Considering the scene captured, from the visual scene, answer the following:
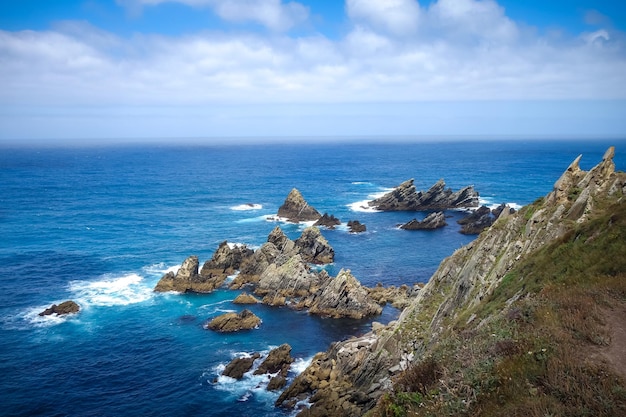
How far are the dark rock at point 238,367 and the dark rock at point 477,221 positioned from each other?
67.3m

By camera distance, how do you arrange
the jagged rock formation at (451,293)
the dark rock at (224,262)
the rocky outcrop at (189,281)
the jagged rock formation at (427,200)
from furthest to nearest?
the jagged rock formation at (427,200) < the dark rock at (224,262) < the rocky outcrop at (189,281) < the jagged rock formation at (451,293)

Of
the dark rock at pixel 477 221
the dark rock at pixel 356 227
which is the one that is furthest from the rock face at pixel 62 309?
the dark rock at pixel 477 221

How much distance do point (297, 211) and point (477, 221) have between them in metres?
43.3

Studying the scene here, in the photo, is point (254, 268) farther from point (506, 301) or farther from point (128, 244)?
point (506, 301)

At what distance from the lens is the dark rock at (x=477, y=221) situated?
323 feet

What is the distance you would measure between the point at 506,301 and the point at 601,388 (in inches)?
523

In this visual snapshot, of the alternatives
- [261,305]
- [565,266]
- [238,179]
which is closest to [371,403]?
[565,266]

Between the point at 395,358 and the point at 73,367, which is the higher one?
the point at 395,358

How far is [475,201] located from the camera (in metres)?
125

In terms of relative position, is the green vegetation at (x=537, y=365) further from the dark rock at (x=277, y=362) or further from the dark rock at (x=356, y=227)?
the dark rock at (x=356, y=227)

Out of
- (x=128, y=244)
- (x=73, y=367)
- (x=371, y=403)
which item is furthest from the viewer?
(x=128, y=244)

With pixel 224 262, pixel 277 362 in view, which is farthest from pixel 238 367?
pixel 224 262

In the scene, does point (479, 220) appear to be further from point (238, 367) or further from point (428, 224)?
point (238, 367)

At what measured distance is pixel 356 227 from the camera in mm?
100125
